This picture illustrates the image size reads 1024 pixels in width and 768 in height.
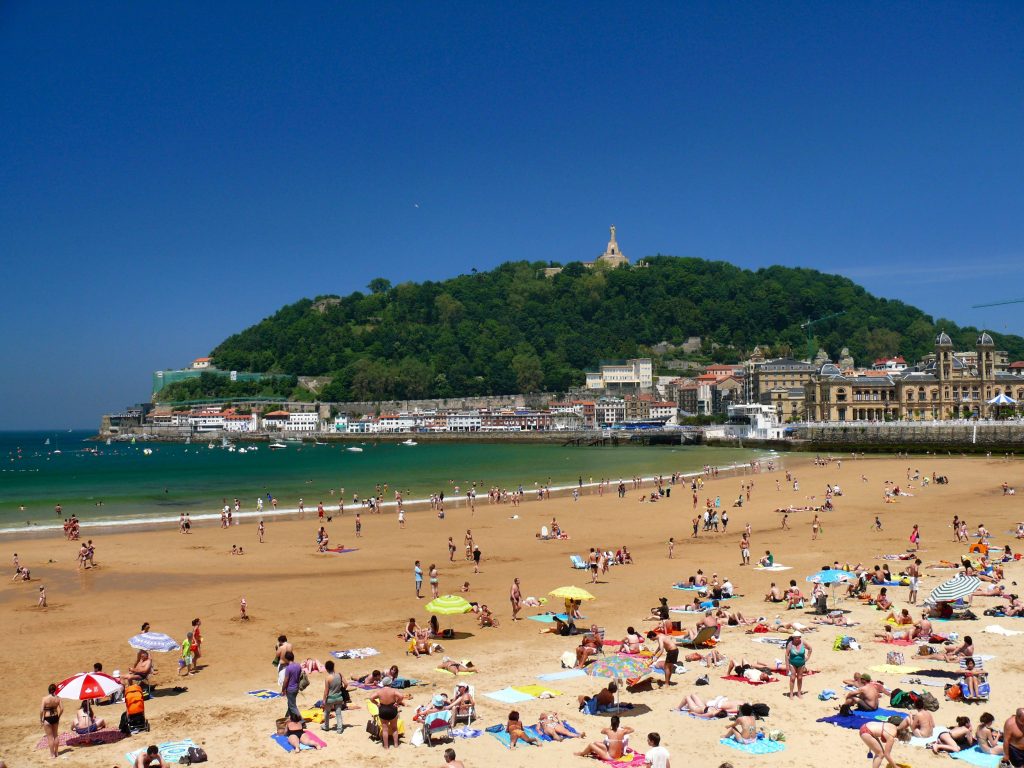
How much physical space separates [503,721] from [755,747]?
8.98ft

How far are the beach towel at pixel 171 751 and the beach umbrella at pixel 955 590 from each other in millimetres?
11150

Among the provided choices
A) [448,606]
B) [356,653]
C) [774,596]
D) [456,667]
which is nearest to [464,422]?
[774,596]

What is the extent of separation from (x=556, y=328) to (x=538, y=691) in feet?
544

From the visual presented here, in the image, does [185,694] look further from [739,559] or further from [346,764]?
[739,559]

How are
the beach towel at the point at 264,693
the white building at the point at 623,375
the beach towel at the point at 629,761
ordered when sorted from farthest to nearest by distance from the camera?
the white building at the point at 623,375 < the beach towel at the point at 264,693 < the beach towel at the point at 629,761

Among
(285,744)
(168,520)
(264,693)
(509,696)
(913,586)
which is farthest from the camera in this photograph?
(168,520)

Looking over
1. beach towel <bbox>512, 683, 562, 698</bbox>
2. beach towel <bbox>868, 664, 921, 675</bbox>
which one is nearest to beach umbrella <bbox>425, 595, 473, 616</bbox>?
beach towel <bbox>512, 683, 562, 698</bbox>

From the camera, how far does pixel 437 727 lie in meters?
8.98

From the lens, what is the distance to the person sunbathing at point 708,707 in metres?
9.35

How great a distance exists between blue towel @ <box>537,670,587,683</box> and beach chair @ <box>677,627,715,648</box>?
81.6 inches

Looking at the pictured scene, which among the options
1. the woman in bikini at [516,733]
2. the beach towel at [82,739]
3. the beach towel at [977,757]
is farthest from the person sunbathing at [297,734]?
the beach towel at [977,757]

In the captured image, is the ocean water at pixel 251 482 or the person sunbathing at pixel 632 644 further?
the ocean water at pixel 251 482

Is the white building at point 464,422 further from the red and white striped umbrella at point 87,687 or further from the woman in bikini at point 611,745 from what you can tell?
the woman in bikini at point 611,745

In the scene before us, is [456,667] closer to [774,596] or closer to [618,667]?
[618,667]
